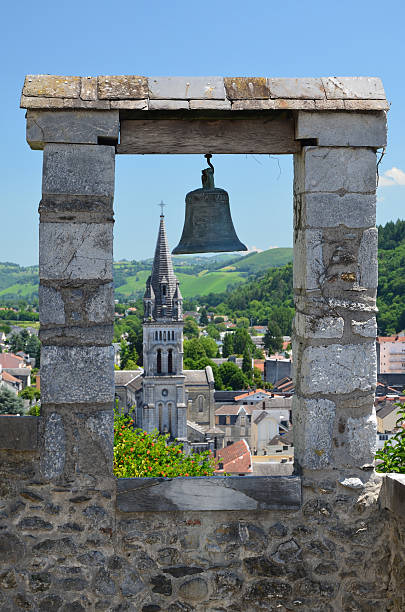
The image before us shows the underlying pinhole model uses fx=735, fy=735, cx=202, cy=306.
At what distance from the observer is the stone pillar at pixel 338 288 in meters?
3.78

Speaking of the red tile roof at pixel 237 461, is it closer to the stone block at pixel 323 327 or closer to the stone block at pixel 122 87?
the stone block at pixel 323 327

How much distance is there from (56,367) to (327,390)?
4.55ft

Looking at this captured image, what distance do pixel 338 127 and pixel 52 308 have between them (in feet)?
5.67

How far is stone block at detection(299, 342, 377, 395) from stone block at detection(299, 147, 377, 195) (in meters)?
0.82

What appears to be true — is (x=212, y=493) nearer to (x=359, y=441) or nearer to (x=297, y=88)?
(x=359, y=441)

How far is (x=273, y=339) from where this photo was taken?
10281cm

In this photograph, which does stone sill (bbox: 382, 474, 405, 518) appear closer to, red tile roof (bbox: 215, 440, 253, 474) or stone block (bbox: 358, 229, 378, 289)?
stone block (bbox: 358, 229, 378, 289)

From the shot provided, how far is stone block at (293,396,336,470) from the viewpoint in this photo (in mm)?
3771

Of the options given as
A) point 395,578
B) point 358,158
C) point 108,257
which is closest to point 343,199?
point 358,158

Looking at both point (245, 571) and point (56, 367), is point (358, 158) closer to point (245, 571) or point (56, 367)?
point (56, 367)

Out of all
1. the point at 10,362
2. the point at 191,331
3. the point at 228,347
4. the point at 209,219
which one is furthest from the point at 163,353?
the point at 191,331

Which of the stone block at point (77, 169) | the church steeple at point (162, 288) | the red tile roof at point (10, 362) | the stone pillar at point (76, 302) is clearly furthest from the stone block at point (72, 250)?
the red tile roof at point (10, 362)

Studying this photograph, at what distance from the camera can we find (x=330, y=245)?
3.81 m

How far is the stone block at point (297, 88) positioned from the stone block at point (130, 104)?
0.65 meters
